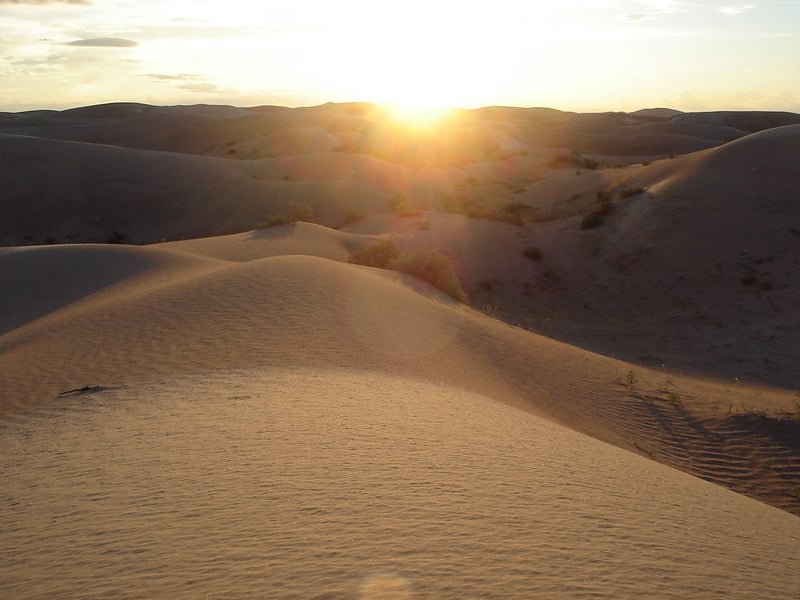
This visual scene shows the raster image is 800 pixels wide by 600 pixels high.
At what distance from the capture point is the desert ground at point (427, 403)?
420 cm

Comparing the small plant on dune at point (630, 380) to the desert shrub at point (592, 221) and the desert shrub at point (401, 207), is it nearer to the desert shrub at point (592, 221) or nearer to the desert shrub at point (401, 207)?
the desert shrub at point (592, 221)

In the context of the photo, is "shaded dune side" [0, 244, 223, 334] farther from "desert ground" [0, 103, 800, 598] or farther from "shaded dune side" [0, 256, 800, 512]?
"shaded dune side" [0, 256, 800, 512]

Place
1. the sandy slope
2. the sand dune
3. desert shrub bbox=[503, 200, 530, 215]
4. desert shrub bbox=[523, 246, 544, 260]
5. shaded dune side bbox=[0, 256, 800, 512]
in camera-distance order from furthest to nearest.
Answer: desert shrub bbox=[503, 200, 530, 215] → desert shrub bbox=[523, 246, 544, 260] → the sand dune → shaded dune side bbox=[0, 256, 800, 512] → the sandy slope

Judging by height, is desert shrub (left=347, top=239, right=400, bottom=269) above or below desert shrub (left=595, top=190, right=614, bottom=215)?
below

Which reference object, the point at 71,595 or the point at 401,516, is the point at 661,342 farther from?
the point at 71,595

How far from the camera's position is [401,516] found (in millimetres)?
4699

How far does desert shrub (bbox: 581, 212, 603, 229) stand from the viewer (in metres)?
27.6

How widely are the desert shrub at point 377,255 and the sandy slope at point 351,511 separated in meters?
11.5

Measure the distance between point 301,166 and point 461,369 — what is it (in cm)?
3459

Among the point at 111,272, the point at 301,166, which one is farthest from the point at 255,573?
the point at 301,166

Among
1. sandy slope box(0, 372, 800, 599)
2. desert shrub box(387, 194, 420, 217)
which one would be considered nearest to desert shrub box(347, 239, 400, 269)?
desert shrub box(387, 194, 420, 217)

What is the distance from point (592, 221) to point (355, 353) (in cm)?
1919

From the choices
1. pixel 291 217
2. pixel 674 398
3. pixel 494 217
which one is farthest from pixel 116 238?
pixel 674 398

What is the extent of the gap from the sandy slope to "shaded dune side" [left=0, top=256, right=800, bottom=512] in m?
2.05
